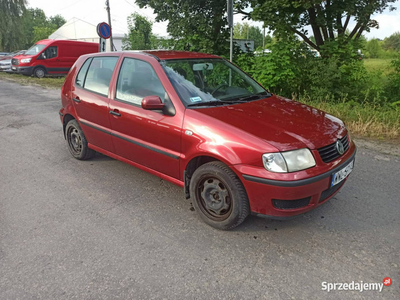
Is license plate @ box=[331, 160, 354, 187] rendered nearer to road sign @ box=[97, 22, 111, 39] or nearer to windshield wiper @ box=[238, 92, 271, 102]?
windshield wiper @ box=[238, 92, 271, 102]

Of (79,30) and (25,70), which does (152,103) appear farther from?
(79,30)

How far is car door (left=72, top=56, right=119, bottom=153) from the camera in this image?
420 centimetres

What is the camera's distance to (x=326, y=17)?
29.5 ft

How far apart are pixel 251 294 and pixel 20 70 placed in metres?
19.6

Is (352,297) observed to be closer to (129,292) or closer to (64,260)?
(129,292)

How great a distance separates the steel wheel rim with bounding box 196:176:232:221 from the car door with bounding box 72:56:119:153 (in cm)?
163

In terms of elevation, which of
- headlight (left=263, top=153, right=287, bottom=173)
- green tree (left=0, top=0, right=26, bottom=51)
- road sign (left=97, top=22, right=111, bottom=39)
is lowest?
headlight (left=263, top=153, right=287, bottom=173)

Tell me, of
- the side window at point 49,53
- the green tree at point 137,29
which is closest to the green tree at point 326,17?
the side window at point 49,53

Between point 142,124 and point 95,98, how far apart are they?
1.09 meters

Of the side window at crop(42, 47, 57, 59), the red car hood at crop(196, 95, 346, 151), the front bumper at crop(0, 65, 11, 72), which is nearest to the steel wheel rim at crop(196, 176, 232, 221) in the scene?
the red car hood at crop(196, 95, 346, 151)

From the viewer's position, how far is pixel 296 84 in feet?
Answer: 28.7

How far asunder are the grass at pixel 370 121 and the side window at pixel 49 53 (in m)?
16.1

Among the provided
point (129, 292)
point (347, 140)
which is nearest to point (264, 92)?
point (347, 140)

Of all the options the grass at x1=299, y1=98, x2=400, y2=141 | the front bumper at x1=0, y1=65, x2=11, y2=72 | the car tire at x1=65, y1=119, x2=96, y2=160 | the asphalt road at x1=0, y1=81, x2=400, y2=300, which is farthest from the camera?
the front bumper at x1=0, y1=65, x2=11, y2=72
